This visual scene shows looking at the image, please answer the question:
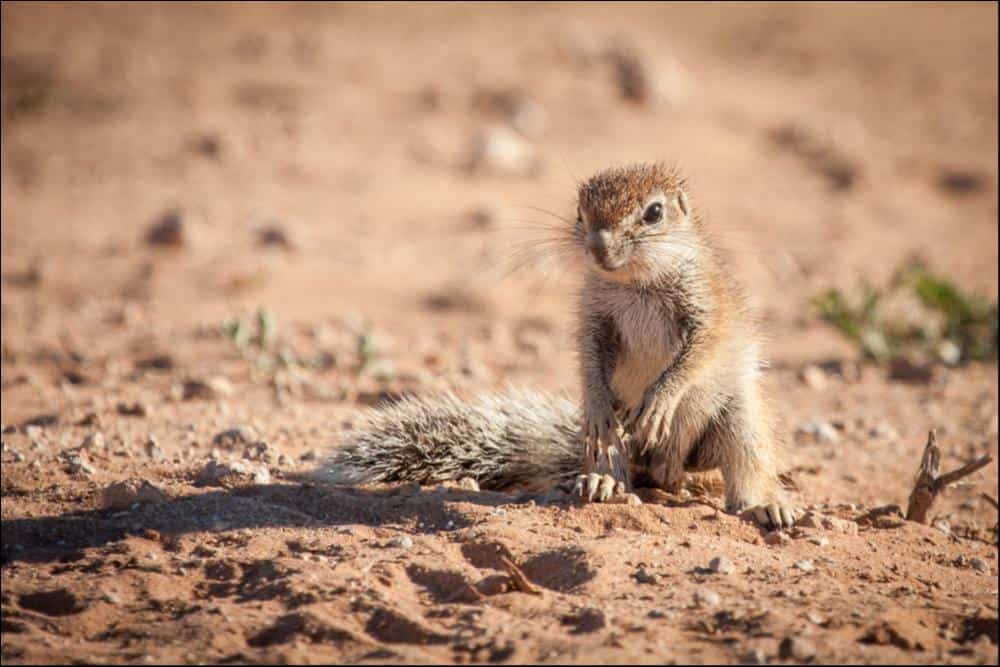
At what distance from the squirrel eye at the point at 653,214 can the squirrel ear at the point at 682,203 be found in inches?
6.7

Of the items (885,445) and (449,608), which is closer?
(449,608)

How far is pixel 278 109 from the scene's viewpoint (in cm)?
1273

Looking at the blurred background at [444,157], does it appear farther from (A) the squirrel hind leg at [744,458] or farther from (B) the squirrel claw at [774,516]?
(B) the squirrel claw at [774,516]

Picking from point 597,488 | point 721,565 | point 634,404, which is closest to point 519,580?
point 721,565

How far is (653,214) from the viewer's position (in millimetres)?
4875

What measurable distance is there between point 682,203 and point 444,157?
23.3 ft

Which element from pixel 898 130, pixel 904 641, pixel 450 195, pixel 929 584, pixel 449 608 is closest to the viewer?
pixel 904 641

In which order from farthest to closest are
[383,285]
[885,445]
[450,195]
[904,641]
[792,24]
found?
[792,24] → [450,195] → [383,285] → [885,445] → [904,641]

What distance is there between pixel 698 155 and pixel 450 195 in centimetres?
281

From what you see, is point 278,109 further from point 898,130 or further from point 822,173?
point 898,130

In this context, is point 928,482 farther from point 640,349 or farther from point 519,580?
point 519,580

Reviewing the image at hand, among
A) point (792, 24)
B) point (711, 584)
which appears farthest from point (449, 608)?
point (792, 24)

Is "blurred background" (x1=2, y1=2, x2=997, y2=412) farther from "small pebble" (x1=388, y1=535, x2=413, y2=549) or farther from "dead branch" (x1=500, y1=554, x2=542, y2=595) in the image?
"dead branch" (x1=500, y1=554, x2=542, y2=595)

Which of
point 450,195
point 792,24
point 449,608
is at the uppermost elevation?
point 792,24
